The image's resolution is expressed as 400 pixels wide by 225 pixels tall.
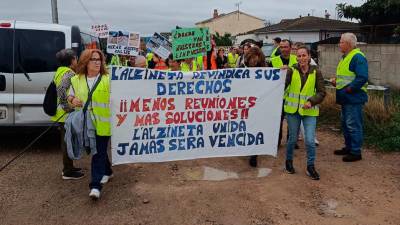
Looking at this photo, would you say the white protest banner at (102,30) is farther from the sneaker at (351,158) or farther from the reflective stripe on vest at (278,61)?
the sneaker at (351,158)

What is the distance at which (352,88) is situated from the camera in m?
6.51

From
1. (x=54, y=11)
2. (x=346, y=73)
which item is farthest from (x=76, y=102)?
(x=54, y=11)

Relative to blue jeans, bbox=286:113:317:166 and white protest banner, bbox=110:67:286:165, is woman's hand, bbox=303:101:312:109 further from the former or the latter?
white protest banner, bbox=110:67:286:165

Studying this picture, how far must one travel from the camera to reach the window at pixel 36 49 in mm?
6992

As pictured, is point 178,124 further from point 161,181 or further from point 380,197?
point 380,197

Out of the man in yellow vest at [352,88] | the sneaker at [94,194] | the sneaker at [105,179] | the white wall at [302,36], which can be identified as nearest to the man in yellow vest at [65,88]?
the sneaker at [105,179]

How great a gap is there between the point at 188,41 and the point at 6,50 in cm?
304

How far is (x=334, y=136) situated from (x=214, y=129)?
355cm

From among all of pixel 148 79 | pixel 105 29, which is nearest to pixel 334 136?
pixel 148 79

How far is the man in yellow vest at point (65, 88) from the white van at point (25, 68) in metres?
1.14

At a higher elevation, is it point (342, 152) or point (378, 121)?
point (378, 121)

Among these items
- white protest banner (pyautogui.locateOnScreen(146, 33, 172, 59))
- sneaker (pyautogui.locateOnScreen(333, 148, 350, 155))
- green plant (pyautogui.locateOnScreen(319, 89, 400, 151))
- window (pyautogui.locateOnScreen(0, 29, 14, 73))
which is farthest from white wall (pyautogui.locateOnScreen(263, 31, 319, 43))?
window (pyautogui.locateOnScreen(0, 29, 14, 73))

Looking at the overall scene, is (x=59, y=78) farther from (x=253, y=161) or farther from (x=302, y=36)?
(x=302, y=36)

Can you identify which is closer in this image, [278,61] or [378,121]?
[278,61]
